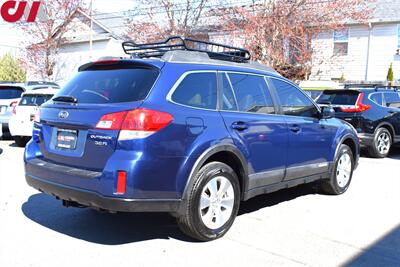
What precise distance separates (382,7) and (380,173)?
16679mm

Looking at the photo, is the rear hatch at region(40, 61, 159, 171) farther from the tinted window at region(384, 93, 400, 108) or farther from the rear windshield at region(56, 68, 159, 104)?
the tinted window at region(384, 93, 400, 108)

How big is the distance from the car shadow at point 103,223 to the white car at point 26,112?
5.47m

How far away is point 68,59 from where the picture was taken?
3272cm

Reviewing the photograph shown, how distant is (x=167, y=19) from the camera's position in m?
21.3

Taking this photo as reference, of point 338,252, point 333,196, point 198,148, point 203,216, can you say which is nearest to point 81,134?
point 198,148

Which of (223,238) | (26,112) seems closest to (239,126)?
(223,238)

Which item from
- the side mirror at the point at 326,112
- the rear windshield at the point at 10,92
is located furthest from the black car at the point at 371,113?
the rear windshield at the point at 10,92

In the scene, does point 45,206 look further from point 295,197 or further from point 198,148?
point 295,197

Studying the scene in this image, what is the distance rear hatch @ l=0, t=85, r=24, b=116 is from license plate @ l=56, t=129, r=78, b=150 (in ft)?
28.1

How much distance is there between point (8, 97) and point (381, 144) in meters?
10.0

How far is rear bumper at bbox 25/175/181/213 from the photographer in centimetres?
409

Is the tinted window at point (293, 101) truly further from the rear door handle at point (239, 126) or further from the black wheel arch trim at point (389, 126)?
the black wheel arch trim at point (389, 126)

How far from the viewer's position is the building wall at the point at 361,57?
22.4m

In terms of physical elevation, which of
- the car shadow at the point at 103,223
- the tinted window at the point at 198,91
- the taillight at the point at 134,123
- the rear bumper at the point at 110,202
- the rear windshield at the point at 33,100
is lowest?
the car shadow at the point at 103,223
